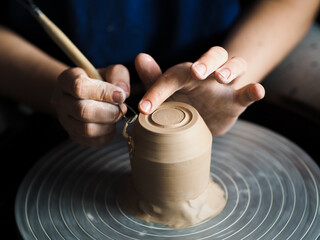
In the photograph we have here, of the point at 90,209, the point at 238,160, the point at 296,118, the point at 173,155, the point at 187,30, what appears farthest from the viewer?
the point at 187,30

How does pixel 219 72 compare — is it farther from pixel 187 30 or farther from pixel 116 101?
pixel 187 30

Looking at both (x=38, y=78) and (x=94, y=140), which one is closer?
(x=94, y=140)

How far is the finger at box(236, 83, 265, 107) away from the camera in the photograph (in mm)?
973

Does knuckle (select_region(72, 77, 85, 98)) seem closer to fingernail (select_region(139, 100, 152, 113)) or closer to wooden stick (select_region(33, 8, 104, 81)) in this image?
wooden stick (select_region(33, 8, 104, 81))

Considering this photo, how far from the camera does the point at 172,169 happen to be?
3.10 feet

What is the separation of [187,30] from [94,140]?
65 cm

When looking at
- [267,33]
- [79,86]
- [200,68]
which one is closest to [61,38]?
[79,86]

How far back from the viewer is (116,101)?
1.01 metres

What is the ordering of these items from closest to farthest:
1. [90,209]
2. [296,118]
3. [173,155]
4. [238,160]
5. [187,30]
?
[173,155] → [90,209] → [238,160] → [296,118] → [187,30]

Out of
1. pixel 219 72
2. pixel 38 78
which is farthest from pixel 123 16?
pixel 219 72

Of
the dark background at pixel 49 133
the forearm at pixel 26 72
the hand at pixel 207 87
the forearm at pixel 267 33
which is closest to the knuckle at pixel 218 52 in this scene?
the hand at pixel 207 87

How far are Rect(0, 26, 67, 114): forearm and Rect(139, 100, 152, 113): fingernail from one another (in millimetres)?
523

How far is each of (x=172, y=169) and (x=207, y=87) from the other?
0.26 meters

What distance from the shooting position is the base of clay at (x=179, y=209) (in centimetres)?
101
